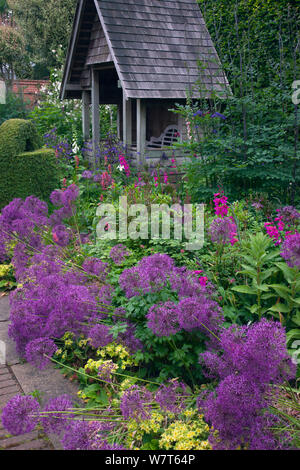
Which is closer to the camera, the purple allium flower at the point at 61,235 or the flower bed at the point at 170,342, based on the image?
the flower bed at the point at 170,342

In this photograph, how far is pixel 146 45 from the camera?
317 inches

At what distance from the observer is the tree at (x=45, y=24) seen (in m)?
19.0

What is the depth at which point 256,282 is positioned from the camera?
2855 millimetres

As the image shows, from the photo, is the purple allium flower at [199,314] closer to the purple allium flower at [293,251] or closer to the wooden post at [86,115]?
the purple allium flower at [293,251]

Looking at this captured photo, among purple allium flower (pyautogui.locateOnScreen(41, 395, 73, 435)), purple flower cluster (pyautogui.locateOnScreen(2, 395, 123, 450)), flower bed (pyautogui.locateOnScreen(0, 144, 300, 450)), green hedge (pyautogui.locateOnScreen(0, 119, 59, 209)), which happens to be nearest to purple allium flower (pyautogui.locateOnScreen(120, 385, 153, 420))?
flower bed (pyautogui.locateOnScreen(0, 144, 300, 450))

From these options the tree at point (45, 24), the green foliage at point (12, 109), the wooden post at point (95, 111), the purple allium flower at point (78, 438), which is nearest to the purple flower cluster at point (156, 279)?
the purple allium flower at point (78, 438)

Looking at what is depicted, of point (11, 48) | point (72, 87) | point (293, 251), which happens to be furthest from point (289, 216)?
point (11, 48)

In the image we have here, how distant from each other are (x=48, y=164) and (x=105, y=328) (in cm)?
423

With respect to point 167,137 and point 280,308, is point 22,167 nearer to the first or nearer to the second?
point 167,137

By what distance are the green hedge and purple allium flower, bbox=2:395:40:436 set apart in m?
4.49

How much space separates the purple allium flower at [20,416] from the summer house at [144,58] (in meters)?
5.60

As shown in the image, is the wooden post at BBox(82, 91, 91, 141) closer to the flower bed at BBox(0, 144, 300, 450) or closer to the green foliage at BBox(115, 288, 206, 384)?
the flower bed at BBox(0, 144, 300, 450)

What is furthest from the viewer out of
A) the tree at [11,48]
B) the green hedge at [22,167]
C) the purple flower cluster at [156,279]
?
the tree at [11,48]

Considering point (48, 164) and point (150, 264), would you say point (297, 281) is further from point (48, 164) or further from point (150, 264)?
point (48, 164)
